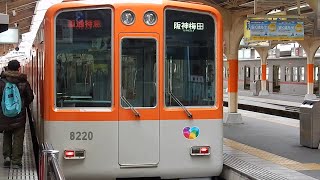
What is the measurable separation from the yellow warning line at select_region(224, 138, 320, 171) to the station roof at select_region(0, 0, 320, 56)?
2.52 meters

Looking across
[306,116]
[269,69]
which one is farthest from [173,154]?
[269,69]

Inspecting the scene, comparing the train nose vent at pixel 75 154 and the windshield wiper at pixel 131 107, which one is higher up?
the windshield wiper at pixel 131 107

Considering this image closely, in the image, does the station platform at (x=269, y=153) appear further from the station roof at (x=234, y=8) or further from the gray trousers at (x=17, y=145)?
the gray trousers at (x=17, y=145)

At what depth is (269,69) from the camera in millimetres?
38750

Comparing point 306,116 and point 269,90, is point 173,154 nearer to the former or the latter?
point 306,116

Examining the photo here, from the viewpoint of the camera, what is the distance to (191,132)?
587cm

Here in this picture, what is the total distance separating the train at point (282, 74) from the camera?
108 ft

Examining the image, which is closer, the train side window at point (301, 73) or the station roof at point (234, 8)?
the station roof at point (234, 8)

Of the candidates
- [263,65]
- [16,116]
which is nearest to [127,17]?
[16,116]

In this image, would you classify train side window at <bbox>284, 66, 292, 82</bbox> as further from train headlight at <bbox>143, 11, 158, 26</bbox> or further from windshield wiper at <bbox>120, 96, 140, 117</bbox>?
windshield wiper at <bbox>120, 96, 140, 117</bbox>

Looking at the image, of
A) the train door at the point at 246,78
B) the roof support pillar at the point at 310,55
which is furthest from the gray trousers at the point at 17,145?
the train door at the point at 246,78

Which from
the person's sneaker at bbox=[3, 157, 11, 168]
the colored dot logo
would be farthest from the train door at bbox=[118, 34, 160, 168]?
the person's sneaker at bbox=[3, 157, 11, 168]

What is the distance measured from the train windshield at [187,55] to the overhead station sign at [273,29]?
Result: 21.8 ft

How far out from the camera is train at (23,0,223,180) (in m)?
5.62
